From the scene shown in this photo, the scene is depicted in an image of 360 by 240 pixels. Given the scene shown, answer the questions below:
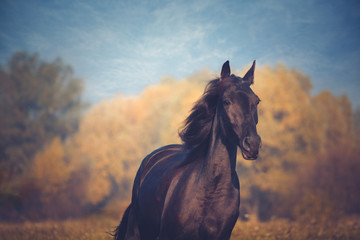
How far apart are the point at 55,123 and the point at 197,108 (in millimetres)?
30485

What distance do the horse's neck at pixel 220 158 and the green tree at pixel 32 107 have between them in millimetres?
26898

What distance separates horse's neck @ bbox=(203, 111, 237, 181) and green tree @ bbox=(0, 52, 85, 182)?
1059 inches

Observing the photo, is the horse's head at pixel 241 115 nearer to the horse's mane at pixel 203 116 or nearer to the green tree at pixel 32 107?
the horse's mane at pixel 203 116

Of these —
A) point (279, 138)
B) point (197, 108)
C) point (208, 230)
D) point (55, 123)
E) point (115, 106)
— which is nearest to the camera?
point (208, 230)

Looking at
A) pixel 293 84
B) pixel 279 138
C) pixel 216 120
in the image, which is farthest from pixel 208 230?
pixel 293 84

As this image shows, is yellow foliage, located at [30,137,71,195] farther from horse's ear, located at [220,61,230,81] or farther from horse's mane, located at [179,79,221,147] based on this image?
horse's ear, located at [220,61,230,81]

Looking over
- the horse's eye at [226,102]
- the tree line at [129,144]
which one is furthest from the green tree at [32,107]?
the horse's eye at [226,102]

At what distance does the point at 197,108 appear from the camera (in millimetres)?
3840

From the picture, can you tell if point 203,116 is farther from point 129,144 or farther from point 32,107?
point 32,107

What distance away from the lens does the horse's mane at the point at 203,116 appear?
375 centimetres

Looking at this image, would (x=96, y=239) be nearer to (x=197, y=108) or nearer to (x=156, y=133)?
(x=197, y=108)

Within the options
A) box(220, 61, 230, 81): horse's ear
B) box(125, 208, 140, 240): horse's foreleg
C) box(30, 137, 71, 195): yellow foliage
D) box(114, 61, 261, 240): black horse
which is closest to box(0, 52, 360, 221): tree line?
box(30, 137, 71, 195): yellow foliage

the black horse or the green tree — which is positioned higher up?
the green tree

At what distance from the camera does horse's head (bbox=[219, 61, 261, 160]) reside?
3020 mm
